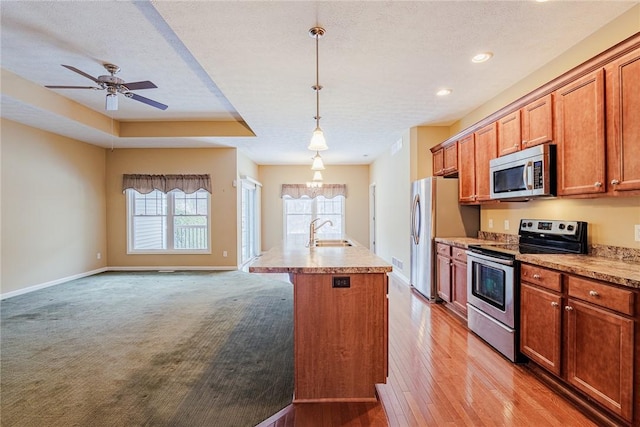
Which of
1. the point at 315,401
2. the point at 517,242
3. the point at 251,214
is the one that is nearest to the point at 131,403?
the point at 315,401

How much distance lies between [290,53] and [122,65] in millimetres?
2013

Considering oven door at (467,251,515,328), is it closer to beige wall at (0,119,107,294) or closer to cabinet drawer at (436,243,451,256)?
cabinet drawer at (436,243,451,256)

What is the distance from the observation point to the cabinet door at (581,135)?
2273mm

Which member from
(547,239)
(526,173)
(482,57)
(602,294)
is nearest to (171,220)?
(482,57)

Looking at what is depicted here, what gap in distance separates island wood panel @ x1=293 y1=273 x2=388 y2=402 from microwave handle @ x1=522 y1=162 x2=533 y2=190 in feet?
5.69

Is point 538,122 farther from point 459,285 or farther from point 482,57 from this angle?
point 459,285

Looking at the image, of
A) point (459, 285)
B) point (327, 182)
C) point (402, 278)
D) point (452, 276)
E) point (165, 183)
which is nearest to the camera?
point (459, 285)

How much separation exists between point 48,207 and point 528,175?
22.6 ft

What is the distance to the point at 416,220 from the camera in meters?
4.81

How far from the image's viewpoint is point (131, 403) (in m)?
2.14

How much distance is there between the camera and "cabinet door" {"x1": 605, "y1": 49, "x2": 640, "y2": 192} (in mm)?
2027

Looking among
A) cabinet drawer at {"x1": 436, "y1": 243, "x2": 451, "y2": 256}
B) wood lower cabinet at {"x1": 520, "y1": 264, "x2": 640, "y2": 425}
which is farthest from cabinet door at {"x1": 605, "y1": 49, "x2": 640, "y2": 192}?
cabinet drawer at {"x1": 436, "y1": 243, "x2": 451, "y2": 256}

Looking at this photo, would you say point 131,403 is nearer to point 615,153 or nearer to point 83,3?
point 83,3

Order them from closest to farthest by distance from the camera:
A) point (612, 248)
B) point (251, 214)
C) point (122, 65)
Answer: point (612, 248), point (122, 65), point (251, 214)
